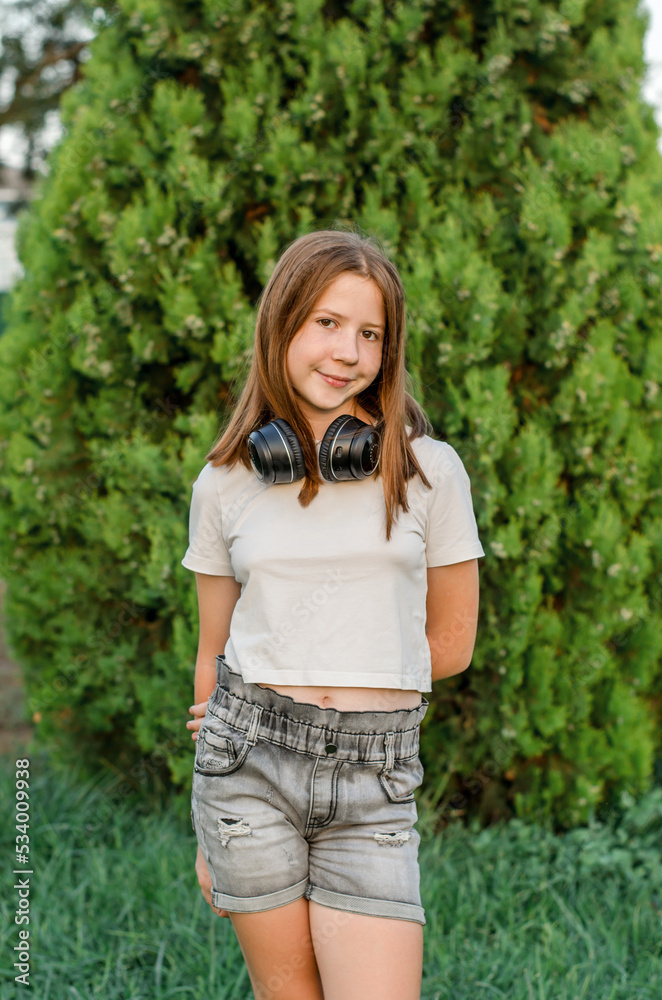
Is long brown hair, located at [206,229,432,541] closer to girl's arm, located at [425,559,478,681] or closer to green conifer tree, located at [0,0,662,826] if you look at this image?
girl's arm, located at [425,559,478,681]

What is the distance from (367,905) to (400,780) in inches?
10.3

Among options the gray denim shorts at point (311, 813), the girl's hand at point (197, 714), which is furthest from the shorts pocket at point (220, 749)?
the girl's hand at point (197, 714)

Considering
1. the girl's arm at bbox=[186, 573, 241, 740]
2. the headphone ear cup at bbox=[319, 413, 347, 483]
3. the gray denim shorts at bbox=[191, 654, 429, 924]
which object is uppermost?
the headphone ear cup at bbox=[319, 413, 347, 483]

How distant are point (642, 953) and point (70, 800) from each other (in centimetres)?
244

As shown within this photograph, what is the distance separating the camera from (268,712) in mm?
1960

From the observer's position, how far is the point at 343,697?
1.97 m

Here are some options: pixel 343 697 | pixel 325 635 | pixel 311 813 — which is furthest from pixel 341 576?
pixel 311 813

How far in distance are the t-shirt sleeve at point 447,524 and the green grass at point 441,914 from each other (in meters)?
1.52

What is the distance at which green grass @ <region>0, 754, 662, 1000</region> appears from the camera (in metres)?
2.91

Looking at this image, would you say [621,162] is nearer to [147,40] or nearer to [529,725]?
[147,40]

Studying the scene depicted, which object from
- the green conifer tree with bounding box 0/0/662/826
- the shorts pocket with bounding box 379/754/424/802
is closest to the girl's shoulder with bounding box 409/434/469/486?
the shorts pocket with bounding box 379/754/424/802

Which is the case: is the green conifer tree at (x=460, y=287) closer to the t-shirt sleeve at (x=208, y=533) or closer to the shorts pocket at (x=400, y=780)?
the t-shirt sleeve at (x=208, y=533)

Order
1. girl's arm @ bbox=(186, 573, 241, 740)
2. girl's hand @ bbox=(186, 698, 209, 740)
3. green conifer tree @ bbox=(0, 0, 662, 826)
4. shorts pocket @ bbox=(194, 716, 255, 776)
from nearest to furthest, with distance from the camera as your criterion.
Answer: shorts pocket @ bbox=(194, 716, 255, 776) → girl's hand @ bbox=(186, 698, 209, 740) → girl's arm @ bbox=(186, 573, 241, 740) → green conifer tree @ bbox=(0, 0, 662, 826)

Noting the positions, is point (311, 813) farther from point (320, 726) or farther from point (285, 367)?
point (285, 367)
